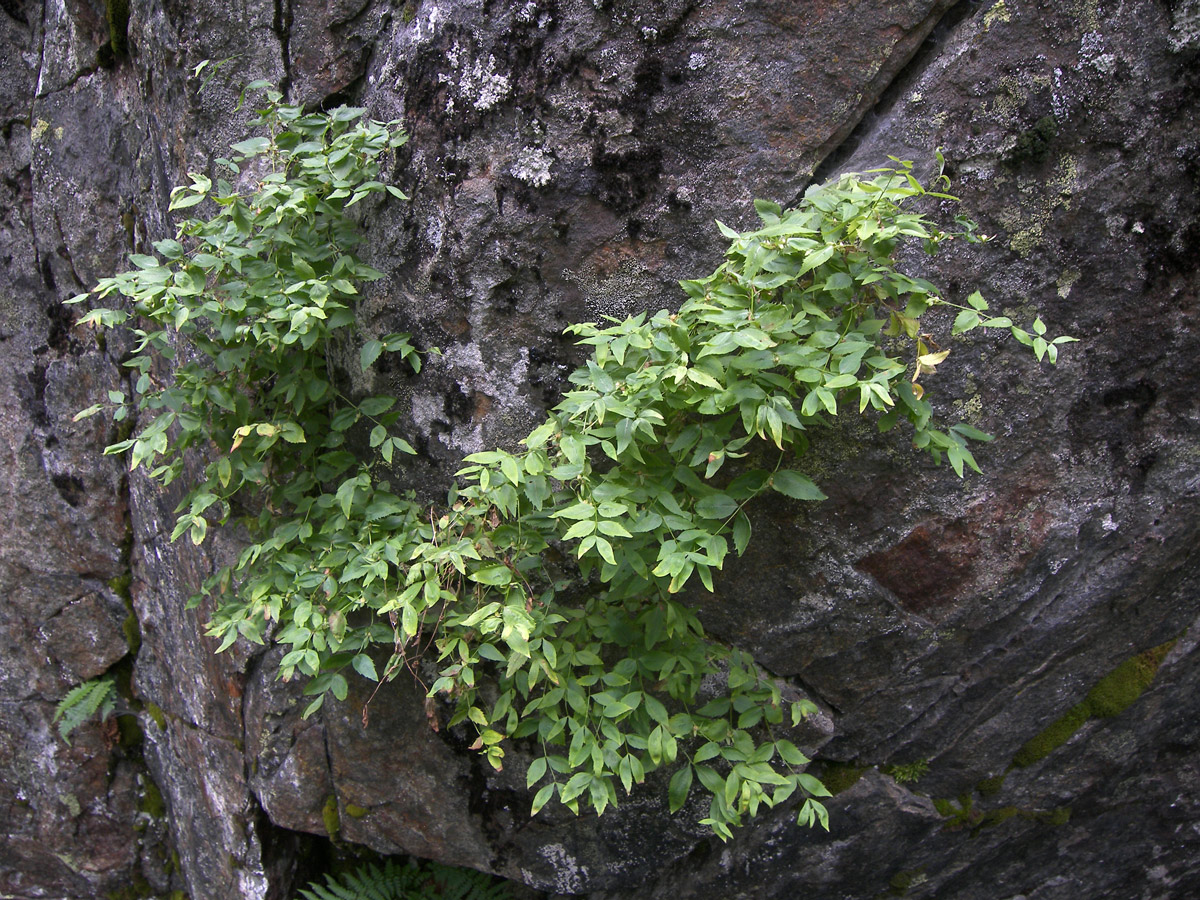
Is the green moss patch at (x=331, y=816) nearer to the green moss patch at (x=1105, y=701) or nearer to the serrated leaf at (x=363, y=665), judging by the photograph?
the serrated leaf at (x=363, y=665)

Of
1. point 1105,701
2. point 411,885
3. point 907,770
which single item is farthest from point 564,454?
point 411,885

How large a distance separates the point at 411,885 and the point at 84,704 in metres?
1.85

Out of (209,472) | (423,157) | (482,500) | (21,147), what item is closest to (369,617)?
(209,472)

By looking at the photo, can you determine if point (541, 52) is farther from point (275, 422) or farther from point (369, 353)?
point (275, 422)

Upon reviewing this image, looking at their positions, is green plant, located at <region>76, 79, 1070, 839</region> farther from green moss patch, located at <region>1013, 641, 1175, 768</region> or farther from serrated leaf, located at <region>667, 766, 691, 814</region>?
green moss patch, located at <region>1013, 641, 1175, 768</region>

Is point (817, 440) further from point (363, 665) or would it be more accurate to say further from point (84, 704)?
point (84, 704)

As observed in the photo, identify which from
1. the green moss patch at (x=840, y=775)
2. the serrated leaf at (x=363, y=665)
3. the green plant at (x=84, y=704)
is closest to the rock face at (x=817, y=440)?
the green moss patch at (x=840, y=775)

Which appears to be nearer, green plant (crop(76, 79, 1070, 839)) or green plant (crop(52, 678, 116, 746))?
green plant (crop(76, 79, 1070, 839))

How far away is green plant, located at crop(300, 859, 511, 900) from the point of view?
137 inches

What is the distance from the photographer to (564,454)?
2.04 metres

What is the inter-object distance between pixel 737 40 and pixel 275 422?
1.85 m

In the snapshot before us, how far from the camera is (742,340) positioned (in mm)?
1830

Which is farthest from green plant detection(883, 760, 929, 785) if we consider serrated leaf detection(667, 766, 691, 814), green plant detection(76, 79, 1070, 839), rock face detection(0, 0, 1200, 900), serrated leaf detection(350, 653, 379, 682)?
serrated leaf detection(350, 653, 379, 682)

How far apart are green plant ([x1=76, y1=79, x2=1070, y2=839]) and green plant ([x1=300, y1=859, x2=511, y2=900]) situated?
1.02 meters
